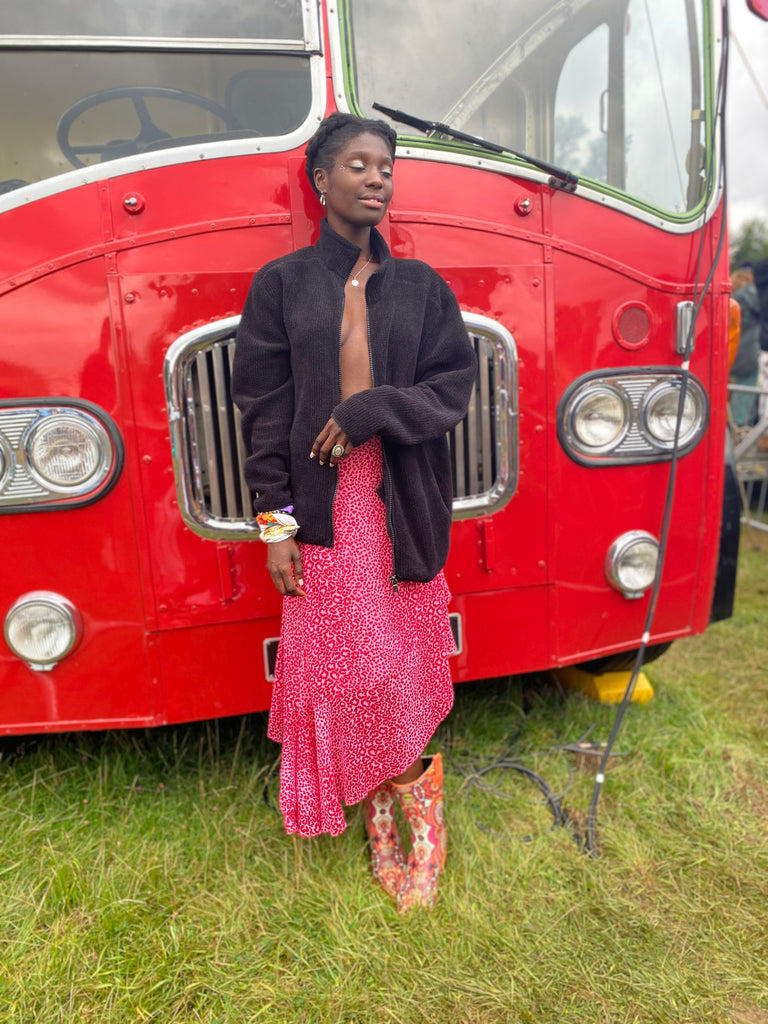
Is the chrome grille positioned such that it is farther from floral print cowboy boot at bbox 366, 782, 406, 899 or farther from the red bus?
floral print cowboy boot at bbox 366, 782, 406, 899

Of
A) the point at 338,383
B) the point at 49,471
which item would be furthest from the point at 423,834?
the point at 49,471

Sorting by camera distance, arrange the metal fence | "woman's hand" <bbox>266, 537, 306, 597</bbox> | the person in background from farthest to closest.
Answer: the person in background < the metal fence < "woman's hand" <bbox>266, 537, 306, 597</bbox>

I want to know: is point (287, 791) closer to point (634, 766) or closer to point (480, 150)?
point (634, 766)

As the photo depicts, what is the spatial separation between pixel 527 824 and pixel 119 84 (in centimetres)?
216

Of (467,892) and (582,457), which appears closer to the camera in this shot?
(467,892)

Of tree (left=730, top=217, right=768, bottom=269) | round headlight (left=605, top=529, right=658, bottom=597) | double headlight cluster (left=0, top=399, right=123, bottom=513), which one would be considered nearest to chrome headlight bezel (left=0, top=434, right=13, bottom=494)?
double headlight cluster (left=0, top=399, right=123, bottom=513)

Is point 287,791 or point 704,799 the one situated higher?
point 287,791

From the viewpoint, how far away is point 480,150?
72.5 inches

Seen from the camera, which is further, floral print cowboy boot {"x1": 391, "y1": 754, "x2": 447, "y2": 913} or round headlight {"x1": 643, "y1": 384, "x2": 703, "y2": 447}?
round headlight {"x1": 643, "y1": 384, "x2": 703, "y2": 447}

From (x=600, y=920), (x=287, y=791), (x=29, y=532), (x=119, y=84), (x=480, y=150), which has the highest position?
(x=119, y=84)

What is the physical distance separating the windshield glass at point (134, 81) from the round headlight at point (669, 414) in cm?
117

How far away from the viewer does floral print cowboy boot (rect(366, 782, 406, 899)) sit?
1876 mm

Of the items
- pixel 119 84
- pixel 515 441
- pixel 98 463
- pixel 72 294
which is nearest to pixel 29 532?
pixel 98 463

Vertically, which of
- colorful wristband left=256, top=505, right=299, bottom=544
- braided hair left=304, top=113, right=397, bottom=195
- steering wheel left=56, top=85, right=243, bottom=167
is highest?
steering wheel left=56, top=85, right=243, bottom=167
